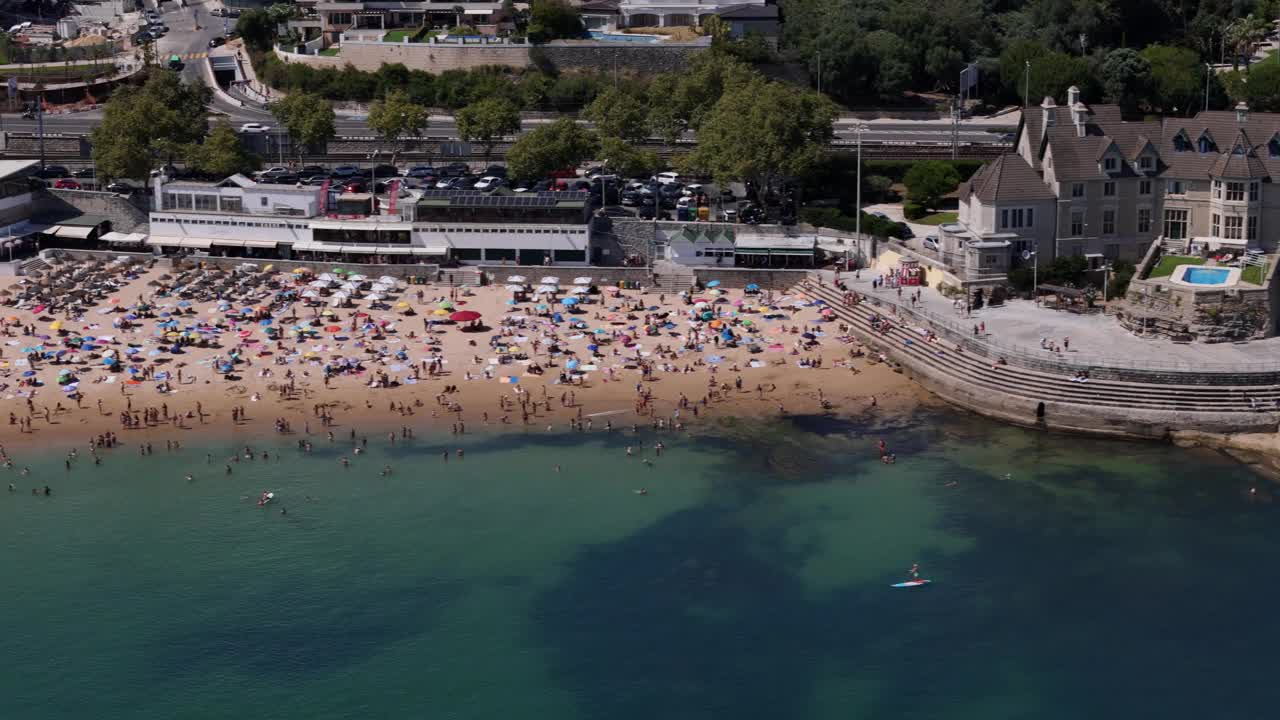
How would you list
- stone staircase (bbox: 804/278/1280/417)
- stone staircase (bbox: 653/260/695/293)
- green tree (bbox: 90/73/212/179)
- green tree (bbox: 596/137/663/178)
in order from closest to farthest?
stone staircase (bbox: 804/278/1280/417) < stone staircase (bbox: 653/260/695/293) < green tree (bbox: 596/137/663/178) < green tree (bbox: 90/73/212/179)

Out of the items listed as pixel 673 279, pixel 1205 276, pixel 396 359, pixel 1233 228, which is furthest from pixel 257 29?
pixel 1205 276

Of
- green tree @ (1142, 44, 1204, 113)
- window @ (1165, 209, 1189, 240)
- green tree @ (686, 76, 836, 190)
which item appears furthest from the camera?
green tree @ (1142, 44, 1204, 113)

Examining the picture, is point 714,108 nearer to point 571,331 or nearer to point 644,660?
point 571,331

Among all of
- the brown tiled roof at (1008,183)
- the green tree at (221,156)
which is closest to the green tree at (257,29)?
the green tree at (221,156)

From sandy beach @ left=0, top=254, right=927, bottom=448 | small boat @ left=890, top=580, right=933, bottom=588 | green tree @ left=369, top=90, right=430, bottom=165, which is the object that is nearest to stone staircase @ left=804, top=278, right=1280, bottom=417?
sandy beach @ left=0, top=254, right=927, bottom=448

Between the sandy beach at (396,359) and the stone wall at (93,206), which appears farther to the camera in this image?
the stone wall at (93,206)

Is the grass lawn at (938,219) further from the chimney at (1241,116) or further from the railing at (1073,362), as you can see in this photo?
the railing at (1073,362)

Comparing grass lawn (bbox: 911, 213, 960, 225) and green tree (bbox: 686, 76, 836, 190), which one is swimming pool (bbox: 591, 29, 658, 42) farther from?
grass lawn (bbox: 911, 213, 960, 225)
